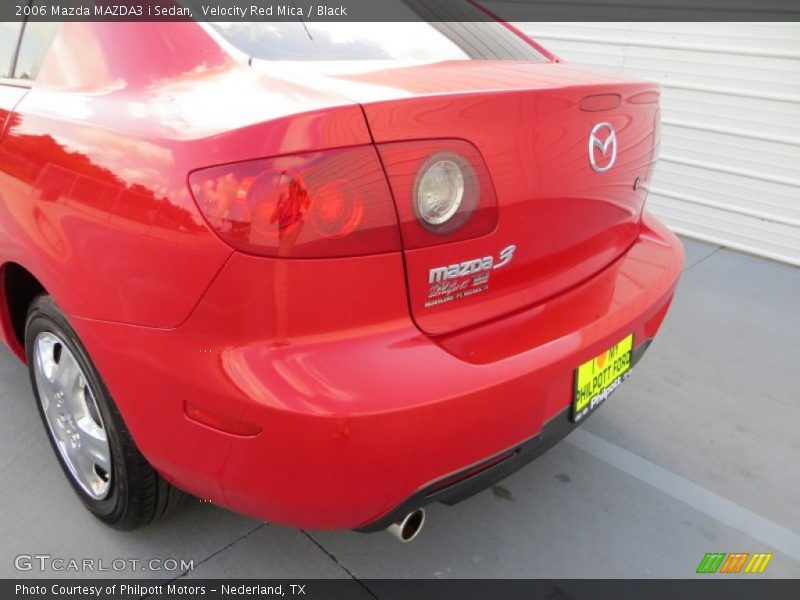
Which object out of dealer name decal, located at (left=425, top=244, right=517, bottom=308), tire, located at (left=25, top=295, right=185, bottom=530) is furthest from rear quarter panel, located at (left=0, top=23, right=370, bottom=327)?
dealer name decal, located at (left=425, top=244, right=517, bottom=308)

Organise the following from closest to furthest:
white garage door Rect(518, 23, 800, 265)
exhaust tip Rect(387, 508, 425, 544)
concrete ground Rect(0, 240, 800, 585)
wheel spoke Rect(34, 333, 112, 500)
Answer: exhaust tip Rect(387, 508, 425, 544), wheel spoke Rect(34, 333, 112, 500), concrete ground Rect(0, 240, 800, 585), white garage door Rect(518, 23, 800, 265)

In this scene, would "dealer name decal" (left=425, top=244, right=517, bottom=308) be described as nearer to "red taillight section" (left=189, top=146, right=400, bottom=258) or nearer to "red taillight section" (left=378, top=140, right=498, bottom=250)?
"red taillight section" (left=378, top=140, right=498, bottom=250)

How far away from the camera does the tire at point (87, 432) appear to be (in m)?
1.60

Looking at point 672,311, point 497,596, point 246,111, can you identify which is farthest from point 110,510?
point 672,311

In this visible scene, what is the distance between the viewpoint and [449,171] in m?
1.29

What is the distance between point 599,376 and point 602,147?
57 centimetres

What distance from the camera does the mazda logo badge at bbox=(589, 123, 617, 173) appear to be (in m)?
1.57

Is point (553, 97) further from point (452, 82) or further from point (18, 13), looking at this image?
point (18, 13)

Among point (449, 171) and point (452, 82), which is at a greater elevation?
point (452, 82)

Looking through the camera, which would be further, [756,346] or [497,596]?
[756,346]

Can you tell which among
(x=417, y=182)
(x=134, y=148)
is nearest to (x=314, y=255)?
(x=417, y=182)

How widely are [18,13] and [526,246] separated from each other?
159 cm

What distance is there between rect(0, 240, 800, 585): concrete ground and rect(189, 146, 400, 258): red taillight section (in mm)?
1046

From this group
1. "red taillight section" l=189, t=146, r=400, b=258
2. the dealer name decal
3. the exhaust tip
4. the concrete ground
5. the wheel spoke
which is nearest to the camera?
"red taillight section" l=189, t=146, r=400, b=258
